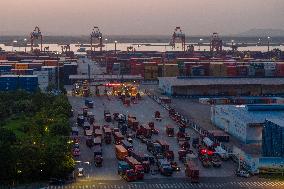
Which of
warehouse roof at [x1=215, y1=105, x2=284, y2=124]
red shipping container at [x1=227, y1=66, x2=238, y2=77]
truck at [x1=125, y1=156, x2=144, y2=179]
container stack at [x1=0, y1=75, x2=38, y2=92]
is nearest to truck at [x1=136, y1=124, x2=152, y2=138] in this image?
warehouse roof at [x1=215, y1=105, x2=284, y2=124]

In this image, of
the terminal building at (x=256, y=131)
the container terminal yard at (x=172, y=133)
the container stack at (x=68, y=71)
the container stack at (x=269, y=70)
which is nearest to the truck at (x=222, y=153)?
the container terminal yard at (x=172, y=133)

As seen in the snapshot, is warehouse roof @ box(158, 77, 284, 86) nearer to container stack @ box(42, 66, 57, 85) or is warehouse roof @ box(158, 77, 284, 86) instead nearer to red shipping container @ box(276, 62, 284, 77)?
red shipping container @ box(276, 62, 284, 77)

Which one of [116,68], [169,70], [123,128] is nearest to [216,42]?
[116,68]

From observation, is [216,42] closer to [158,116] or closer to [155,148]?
[158,116]

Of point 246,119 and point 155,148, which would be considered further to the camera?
point 246,119

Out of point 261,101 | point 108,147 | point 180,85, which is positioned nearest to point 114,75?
point 180,85

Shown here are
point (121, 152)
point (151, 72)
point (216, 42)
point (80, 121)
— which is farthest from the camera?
point (216, 42)

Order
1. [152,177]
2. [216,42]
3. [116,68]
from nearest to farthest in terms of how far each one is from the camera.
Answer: [152,177] → [116,68] → [216,42]
